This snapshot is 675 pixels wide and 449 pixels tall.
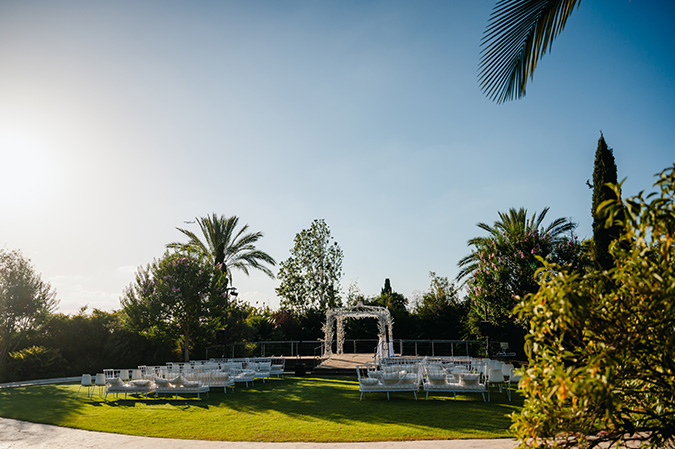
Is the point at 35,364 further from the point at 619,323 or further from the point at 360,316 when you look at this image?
the point at 619,323

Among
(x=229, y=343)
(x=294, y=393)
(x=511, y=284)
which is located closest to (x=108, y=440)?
(x=294, y=393)

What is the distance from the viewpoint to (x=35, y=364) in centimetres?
2144

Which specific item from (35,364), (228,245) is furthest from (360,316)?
(35,364)

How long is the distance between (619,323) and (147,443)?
8804 mm

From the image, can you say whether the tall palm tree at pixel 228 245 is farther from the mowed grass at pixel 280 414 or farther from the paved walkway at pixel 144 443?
the paved walkway at pixel 144 443

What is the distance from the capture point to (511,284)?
19469 mm

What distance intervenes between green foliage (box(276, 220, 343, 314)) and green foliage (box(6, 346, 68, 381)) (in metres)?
18.2

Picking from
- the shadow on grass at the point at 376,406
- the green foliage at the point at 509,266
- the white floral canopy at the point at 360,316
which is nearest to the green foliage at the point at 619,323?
the shadow on grass at the point at 376,406

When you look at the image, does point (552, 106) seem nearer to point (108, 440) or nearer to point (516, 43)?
point (516, 43)

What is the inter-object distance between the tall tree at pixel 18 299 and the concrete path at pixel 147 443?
1522cm

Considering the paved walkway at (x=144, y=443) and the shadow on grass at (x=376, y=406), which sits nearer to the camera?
the paved walkway at (x=144, y=443)

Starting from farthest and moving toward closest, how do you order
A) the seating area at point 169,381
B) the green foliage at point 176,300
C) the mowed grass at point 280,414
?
the green foliage at point 176,300
the seating area at point 169,381
the mowed grass at point 280,414

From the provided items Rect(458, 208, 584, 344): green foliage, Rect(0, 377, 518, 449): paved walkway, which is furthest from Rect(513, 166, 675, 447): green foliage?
Rect(458, 208, 584, 344): green foliage

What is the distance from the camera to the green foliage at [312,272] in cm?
3772
